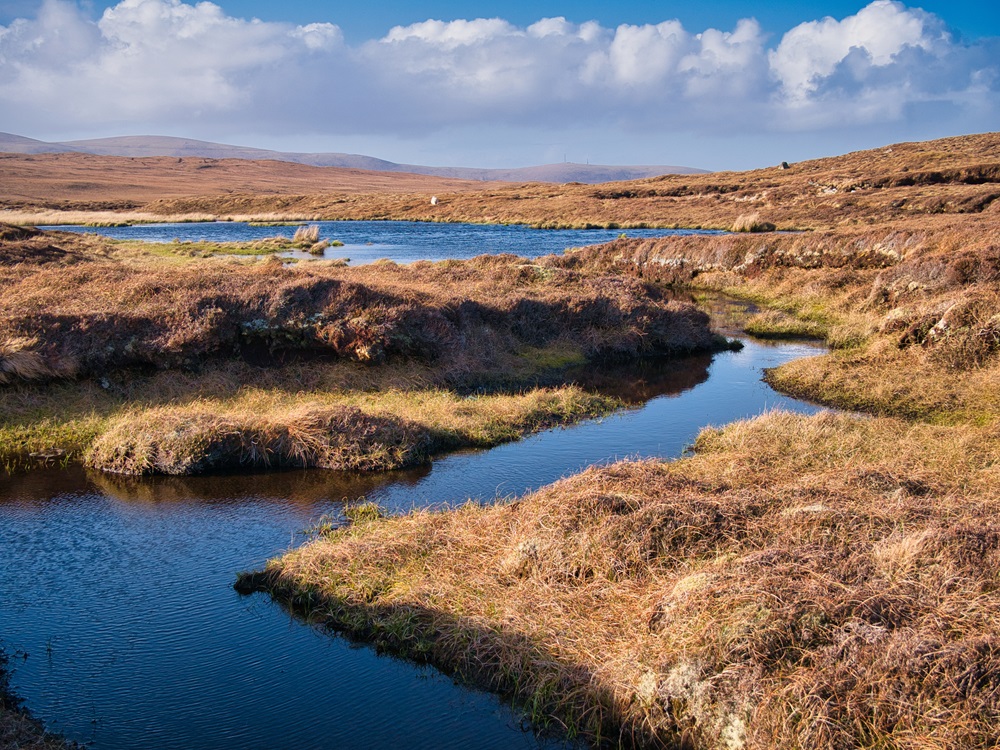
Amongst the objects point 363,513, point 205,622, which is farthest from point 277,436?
point 205,622

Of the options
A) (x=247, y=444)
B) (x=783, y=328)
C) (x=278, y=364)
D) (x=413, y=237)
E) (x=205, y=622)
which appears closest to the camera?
(x=205, y=622)

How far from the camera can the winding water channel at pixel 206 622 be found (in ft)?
24.6

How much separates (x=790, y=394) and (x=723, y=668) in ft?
46.4

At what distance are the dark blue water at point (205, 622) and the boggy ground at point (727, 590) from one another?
21.4 inches

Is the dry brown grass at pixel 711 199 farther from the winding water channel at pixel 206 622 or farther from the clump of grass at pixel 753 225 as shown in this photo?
the winding water channel at pixel 206 622

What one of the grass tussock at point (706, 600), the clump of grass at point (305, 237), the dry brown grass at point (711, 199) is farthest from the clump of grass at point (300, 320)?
the clump of grass at point (305, 237)

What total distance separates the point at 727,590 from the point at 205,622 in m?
5.77

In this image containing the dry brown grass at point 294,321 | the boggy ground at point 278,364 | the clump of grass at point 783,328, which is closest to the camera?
the boggy ground at point 278,364

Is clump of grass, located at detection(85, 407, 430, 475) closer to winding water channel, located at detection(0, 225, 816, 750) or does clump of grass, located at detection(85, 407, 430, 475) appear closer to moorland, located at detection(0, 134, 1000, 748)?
moorland, located at detection(0, 134, 1000, 748)

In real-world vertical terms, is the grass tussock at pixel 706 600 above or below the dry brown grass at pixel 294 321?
below

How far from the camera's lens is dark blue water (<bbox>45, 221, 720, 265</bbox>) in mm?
55688

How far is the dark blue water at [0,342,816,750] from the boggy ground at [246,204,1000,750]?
543mm

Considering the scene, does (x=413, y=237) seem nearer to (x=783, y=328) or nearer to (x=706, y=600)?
(x=783, y=328)

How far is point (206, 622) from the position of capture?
30.3 ft
